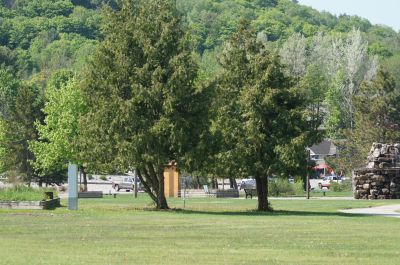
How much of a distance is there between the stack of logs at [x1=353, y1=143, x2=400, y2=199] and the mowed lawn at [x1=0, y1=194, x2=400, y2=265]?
32.5 meters

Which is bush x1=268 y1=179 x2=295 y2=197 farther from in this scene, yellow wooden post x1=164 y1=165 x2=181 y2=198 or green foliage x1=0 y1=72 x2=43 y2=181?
green foliage x1=0 y1=72 x2=43 y2=181

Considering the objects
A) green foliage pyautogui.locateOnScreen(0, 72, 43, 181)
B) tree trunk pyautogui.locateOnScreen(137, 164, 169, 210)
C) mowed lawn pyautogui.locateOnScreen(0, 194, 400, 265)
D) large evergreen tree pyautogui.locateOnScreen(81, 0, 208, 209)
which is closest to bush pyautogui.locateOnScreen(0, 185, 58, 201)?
large evergreen tree pyautogui.locateOnScreen(81, 0, 208, 209)

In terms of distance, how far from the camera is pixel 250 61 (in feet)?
171

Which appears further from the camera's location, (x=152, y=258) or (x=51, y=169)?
(x=51, y=169)

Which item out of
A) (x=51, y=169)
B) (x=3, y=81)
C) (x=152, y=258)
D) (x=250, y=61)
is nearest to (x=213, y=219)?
(x=250, y=61)

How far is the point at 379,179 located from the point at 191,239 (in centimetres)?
4768

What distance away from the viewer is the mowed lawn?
78.8 feet

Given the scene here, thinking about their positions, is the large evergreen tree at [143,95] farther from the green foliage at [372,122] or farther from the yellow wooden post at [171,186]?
the green foliage at [372,122]

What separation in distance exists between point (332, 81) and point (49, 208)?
10016 centimetres

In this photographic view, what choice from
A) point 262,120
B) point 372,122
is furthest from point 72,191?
point 372,122

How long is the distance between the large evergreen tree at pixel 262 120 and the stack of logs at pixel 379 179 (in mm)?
25093

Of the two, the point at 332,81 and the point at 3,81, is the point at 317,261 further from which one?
the point at 3,81

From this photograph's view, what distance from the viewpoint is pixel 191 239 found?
97.8ft

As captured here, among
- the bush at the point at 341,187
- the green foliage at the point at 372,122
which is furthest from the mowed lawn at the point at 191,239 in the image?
the green foliage at the point at 372,122
